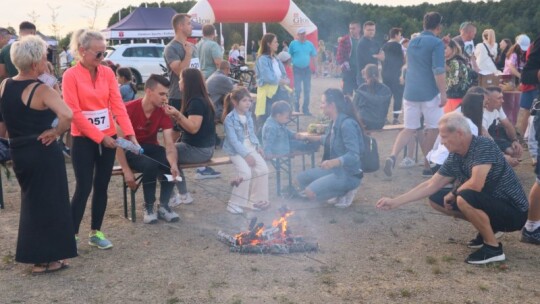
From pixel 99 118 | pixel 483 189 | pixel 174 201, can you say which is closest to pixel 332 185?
pixel 174 201

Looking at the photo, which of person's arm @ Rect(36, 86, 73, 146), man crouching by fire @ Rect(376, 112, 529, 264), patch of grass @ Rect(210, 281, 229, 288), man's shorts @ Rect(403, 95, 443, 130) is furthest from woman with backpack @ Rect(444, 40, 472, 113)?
person's arm @ Rect(36, 86, 73, 146)

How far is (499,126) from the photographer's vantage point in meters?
6.82

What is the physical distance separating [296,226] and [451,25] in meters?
24.6

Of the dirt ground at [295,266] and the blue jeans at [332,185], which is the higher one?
the blue jeans at [332,185]

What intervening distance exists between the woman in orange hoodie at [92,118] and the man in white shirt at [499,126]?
12.8 feet

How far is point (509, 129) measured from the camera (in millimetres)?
6746

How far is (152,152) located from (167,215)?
63 centimetres

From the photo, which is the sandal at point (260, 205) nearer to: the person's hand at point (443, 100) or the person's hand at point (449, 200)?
the person's hand at point (449, 200)

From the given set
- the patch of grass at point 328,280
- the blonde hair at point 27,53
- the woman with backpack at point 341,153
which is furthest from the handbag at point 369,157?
the blonde hair at point 27,53

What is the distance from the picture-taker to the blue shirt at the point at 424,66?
729cm

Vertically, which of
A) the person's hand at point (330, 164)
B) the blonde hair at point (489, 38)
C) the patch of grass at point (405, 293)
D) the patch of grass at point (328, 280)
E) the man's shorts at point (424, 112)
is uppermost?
the blonde hair at point (489, 38)

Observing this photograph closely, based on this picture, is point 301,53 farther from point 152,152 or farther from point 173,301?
point 173,301

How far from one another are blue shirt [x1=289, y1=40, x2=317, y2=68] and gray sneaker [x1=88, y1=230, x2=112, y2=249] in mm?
7904

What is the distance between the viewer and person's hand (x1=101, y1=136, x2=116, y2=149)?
15.8 feet
